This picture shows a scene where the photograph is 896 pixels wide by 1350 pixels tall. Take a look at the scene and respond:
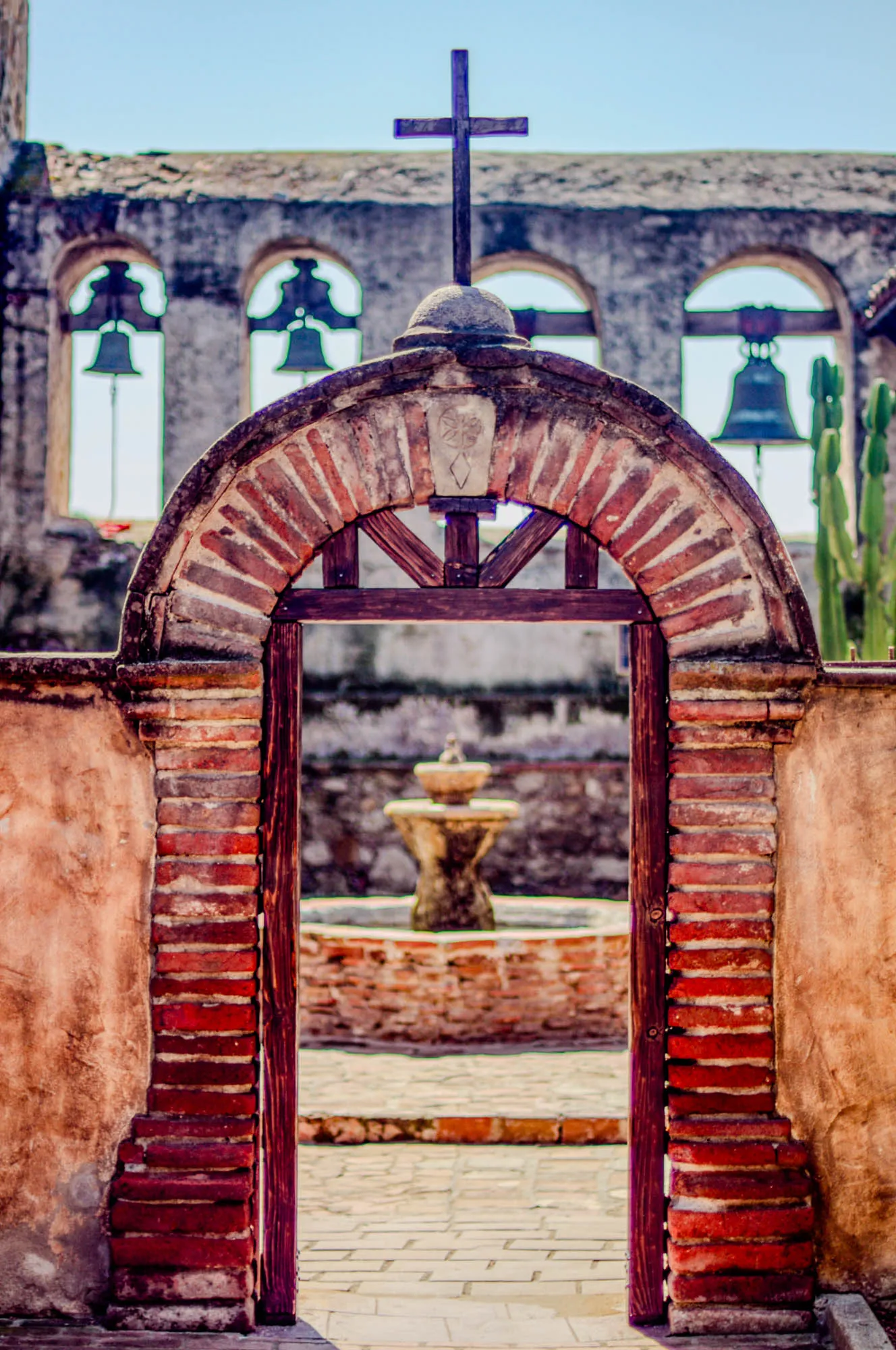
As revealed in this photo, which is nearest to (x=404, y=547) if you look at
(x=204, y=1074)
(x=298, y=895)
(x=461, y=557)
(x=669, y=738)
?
(x=461, y=557)

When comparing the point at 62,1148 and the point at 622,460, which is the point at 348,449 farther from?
the point at 62,1148

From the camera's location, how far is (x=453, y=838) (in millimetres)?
9078

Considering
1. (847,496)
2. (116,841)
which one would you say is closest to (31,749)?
(116,841)

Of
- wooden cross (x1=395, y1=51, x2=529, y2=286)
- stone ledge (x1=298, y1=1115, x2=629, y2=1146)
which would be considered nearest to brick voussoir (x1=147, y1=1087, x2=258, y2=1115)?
stone ledge (x1=298, y1=1115, x2=629, y2=1146)

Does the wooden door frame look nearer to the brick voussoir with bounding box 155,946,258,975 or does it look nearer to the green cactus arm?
the brick voussoir with bounding box 155,946,258,975

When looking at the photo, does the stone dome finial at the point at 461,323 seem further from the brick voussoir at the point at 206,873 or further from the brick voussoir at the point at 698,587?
the brick voussoir at the point at 206,873

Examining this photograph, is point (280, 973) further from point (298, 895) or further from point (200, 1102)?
point (200, 1102)

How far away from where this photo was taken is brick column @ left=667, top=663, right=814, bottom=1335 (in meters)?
4.05

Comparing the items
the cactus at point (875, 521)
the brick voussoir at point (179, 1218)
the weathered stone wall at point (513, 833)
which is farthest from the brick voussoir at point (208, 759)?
the cactus at point (875, 521)

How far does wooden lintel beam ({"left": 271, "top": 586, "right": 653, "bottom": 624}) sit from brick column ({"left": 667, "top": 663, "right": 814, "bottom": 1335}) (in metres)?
0.35

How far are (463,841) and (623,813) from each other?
2121mm

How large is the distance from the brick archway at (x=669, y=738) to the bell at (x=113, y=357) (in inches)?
257

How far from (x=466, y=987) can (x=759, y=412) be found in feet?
14.9

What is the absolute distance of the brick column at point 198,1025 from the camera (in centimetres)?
404
